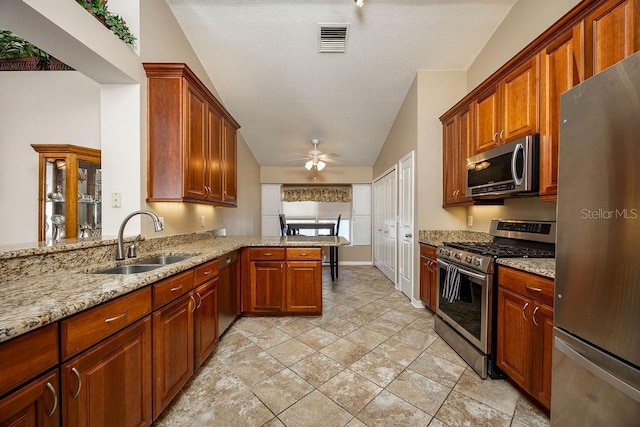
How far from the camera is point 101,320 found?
99 cm

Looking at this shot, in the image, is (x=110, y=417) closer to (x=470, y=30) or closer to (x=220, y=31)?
(x=220, y=31)

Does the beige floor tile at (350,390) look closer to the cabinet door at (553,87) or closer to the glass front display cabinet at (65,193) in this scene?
the cabinet door at (553,87)

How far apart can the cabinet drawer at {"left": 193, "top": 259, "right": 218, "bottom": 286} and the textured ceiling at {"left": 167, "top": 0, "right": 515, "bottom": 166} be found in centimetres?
256

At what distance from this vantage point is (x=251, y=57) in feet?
Answer: 10.2

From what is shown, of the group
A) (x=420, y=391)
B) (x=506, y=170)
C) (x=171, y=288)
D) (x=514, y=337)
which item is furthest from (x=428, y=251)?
(x=171, y=288)

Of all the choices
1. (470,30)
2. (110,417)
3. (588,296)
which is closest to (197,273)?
(110,417)

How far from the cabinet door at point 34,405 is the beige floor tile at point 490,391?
81.6 inches

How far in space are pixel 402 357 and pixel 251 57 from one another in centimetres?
367

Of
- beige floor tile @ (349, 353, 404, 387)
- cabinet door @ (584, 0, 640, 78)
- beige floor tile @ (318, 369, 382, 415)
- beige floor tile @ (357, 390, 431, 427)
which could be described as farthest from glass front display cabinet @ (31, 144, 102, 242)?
cabinet door @ (584, 0, 640, 78)

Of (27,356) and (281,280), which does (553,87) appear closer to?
(281,280)

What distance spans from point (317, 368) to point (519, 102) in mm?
2622

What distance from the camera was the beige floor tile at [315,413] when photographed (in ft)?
4.59

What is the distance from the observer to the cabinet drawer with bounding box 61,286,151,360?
87 cm

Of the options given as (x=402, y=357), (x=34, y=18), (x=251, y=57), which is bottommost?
(x=402, y=357)
